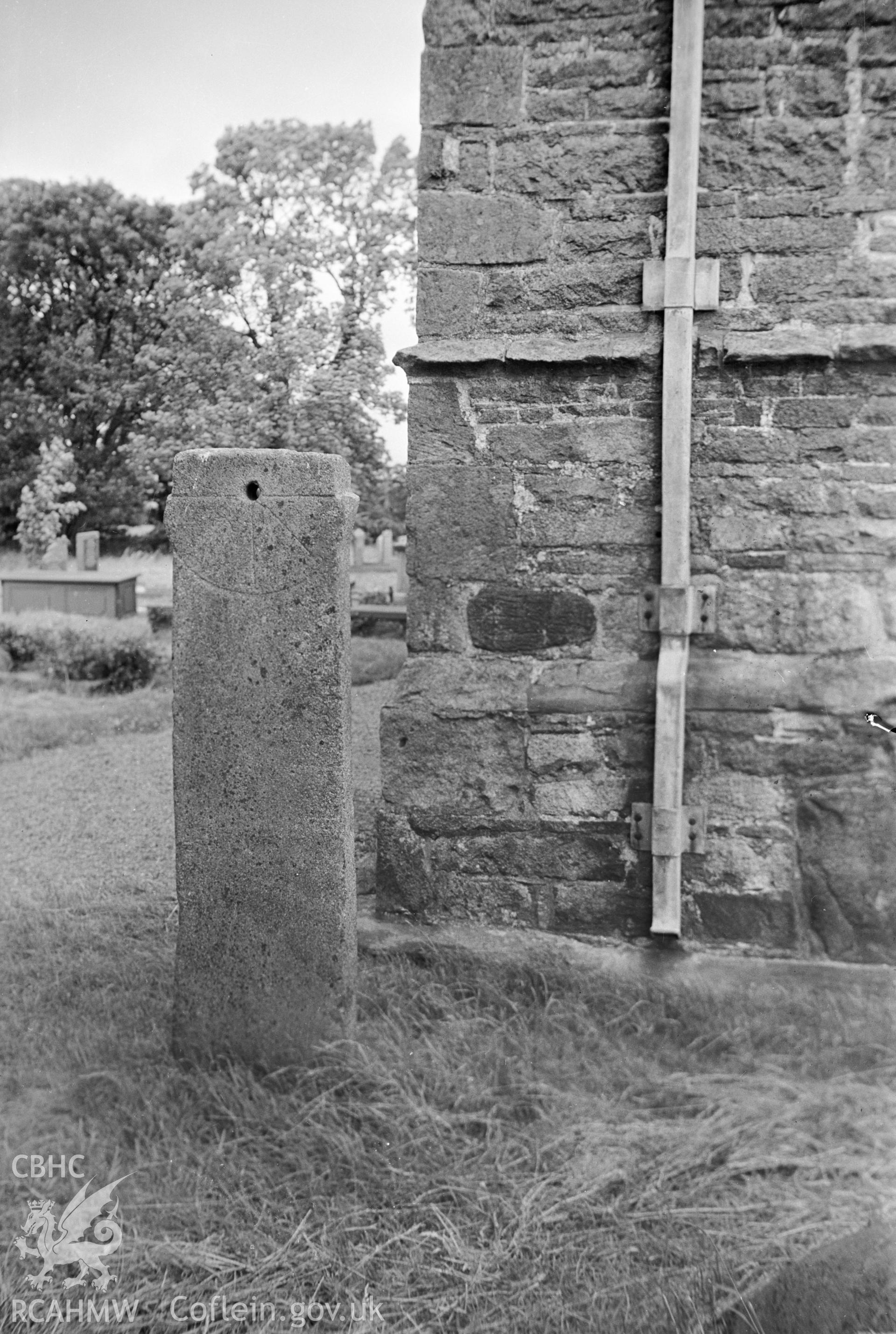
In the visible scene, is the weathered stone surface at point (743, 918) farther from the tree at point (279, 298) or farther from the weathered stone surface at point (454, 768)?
the tree at point (279, 298)

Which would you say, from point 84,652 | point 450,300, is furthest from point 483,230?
point 84,652

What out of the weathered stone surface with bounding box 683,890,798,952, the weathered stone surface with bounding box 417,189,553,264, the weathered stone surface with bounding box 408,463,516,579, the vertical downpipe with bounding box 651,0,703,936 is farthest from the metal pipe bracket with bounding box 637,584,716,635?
the weathered stone surface with bounding box 417,189,553,264

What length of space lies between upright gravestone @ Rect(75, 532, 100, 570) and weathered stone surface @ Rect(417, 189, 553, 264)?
993 cm

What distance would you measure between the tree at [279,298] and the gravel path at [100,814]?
491cm

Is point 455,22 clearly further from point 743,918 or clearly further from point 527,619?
point 743,918

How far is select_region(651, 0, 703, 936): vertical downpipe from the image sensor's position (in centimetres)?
350

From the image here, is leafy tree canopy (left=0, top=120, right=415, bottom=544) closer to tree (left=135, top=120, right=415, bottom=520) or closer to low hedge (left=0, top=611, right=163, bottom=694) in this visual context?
tree (left=135, top=120, right=415, bottom=520)

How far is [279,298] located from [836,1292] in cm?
1220

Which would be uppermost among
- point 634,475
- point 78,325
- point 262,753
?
point 78,325

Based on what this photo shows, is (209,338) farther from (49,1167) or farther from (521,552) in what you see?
(49,1167)

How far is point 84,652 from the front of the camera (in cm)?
1027

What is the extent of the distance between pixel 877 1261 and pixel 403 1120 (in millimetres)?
1364

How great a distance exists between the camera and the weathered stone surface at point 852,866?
146 inches

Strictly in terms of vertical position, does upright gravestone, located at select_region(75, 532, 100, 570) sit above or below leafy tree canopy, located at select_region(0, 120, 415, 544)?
below
